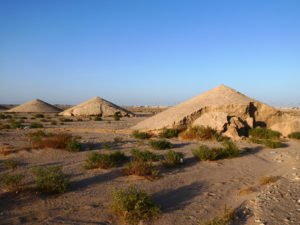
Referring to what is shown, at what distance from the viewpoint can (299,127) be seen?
15.4m

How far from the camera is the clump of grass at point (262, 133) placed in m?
14.1

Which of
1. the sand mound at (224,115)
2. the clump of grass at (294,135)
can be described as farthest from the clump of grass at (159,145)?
the clump of grass at (294,135)

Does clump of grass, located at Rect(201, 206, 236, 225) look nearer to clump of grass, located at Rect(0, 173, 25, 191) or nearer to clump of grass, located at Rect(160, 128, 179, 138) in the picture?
clump of grass, located at Rect(0, 173, 25, 191)

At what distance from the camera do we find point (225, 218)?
176 inches

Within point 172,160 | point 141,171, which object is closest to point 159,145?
point 172,160

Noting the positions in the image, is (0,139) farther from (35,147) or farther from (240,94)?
(240,94)

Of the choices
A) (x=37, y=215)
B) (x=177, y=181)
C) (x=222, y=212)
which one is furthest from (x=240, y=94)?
(x=37, y=215)

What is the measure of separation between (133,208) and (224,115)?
1049 cm

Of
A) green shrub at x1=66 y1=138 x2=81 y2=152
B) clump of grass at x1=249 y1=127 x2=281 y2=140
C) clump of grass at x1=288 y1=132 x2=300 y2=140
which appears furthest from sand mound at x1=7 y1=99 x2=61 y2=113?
clump of grass at x1=288 y1=132 x2=300 y2=140

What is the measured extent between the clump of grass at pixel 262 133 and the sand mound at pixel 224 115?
1.60ft

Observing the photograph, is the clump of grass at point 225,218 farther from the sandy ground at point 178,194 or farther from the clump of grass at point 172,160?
the clump of grass at point 172,160

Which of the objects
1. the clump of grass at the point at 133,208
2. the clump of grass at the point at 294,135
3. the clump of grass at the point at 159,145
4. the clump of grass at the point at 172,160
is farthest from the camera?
the clump of grass at the point at 294,135

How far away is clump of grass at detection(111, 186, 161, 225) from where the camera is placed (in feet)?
15.0

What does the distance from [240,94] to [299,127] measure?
3794 millimetres
